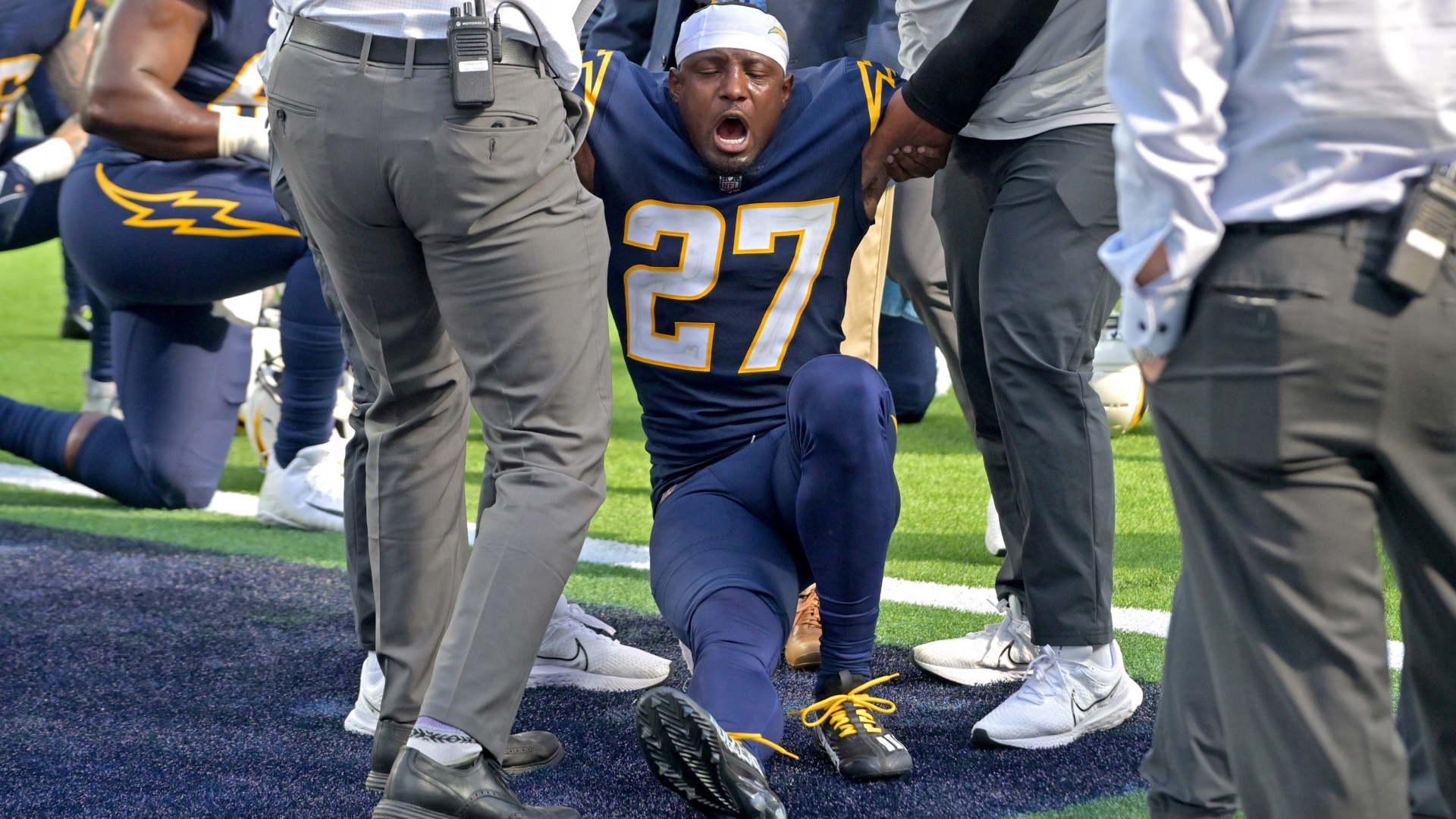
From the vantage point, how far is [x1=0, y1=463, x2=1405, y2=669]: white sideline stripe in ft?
10.9

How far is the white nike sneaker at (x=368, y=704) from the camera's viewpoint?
271 centimetres

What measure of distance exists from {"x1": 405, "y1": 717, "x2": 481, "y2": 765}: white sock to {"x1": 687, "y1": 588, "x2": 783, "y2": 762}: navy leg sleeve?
401 millimetres

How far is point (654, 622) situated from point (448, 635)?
4.58ft

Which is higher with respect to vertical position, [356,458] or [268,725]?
[356,458]

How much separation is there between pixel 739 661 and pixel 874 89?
3.94 feet

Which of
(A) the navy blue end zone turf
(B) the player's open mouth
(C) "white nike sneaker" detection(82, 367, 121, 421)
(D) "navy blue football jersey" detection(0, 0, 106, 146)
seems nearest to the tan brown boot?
(A) the navy blue end zone turf

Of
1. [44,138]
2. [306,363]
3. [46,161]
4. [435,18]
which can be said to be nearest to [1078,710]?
[435,18]

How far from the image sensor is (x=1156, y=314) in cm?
139

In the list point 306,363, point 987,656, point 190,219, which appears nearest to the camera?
point 987,656

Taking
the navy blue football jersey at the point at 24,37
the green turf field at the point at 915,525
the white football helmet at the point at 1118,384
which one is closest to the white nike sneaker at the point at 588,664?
the green turf field at the point at 915,525

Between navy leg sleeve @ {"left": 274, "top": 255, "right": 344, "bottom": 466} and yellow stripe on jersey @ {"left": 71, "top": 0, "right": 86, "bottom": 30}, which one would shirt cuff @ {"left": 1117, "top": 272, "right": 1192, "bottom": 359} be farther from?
yellow stripe on jersey @ {"left": 71, "top": 0, "right": 86, "bottom": 30}

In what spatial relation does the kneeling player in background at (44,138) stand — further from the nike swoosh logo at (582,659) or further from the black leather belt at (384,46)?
the black leather belt at (384,46)

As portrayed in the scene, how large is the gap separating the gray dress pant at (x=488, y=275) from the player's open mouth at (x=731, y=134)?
1.57 ft

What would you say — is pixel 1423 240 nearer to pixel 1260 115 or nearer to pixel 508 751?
pixel 1260 115
